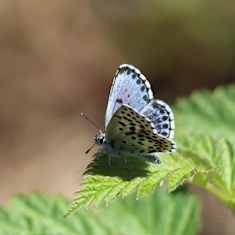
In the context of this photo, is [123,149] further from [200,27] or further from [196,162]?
[200,27]

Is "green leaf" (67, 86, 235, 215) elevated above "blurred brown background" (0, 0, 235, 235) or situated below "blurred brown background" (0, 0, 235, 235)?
below

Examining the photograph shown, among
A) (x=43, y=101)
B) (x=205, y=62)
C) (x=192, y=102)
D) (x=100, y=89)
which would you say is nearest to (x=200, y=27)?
(x=205, y=62)

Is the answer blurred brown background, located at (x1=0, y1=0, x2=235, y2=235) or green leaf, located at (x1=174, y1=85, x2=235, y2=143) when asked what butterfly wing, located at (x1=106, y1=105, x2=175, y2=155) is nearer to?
green leaf, located at (x1=174, y1=85, x2=235, y2=143)

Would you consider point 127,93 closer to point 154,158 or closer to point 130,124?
point 130,124

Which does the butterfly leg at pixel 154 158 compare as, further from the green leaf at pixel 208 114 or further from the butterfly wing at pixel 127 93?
the green leaf at pixel 208 114

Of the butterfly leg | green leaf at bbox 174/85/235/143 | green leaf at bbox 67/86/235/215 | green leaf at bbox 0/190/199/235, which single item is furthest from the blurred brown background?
the butterfly leg

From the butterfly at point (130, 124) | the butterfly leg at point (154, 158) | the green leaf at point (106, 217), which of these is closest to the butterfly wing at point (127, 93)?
the butterfly at point (130, 124)

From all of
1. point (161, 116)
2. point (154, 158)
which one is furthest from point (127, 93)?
point (154, 158)

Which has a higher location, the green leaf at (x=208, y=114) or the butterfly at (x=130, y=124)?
the green leaf at (x=208, y=114)
